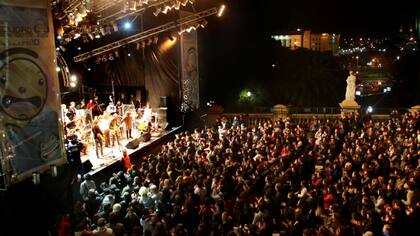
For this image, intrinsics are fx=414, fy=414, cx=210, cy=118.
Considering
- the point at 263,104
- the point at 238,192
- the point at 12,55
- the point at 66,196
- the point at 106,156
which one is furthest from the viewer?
the point at 263,104

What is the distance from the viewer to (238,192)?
9.59 metres

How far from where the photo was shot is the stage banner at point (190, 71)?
2059 centimetres

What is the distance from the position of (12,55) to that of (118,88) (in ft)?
41.3

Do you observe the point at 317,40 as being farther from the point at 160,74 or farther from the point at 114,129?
the point at 114,129

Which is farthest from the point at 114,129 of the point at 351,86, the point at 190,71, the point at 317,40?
the point at 317,40

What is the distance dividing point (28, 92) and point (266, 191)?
572 cm

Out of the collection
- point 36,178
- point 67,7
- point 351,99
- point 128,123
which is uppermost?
point 67,7

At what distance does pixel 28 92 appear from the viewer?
9297 millimetres

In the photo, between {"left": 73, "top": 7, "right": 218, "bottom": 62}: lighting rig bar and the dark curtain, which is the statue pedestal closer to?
{"left": 73, "top": 7, "right": 218, "bottom": 62}: lighting rig bar

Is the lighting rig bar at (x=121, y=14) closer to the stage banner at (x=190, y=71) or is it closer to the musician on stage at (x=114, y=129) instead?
the musician on stage at (x=114, y=129)

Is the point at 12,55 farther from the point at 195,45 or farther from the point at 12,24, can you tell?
the point at 195,45

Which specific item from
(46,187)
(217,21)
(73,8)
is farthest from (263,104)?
(46,187)

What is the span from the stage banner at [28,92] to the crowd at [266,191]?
1.44 metres

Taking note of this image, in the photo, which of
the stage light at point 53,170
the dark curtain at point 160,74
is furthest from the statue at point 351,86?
the stage light at point 53,170
